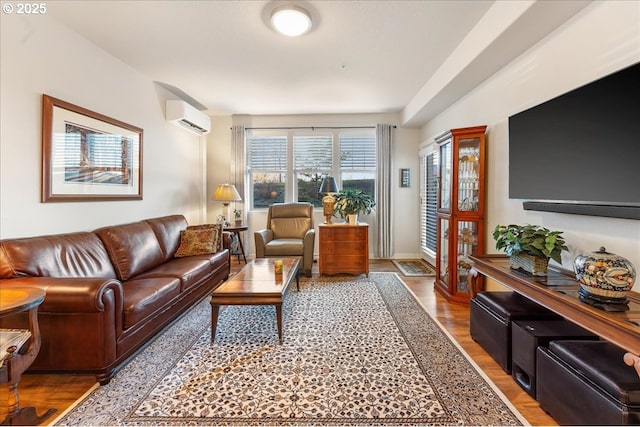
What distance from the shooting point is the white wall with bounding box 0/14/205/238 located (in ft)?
6.77

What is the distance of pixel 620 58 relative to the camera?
5.31ft

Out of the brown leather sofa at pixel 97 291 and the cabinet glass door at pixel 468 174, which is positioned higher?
the cabinet glass door at pixel 468 174

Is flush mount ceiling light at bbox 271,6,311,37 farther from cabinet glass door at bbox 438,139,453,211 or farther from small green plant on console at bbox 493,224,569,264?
small green plant on console at bbox 493,224,569,264

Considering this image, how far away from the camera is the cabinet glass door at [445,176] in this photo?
126 inches

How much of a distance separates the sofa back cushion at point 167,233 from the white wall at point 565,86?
3.66 m

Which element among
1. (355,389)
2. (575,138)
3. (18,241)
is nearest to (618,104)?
(575,138)

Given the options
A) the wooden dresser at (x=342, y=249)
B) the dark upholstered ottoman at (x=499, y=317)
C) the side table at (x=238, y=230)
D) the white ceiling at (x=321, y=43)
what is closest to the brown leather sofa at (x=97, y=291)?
the side table at (x=238, y=230)

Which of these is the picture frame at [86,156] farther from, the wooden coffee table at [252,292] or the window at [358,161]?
the window at [358,161]

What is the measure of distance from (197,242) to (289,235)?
1462 mm

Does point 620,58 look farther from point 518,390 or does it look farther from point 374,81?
point 374,81

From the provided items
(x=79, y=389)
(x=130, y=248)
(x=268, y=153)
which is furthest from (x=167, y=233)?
(x=268, y=153)

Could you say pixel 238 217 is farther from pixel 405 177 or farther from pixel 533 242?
pixel 533 242

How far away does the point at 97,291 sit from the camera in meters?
1.70

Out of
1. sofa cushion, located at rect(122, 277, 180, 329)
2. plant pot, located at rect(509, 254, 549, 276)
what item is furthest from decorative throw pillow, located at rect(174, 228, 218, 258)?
plant pot, located at rect(509, 254, 549, 276)
